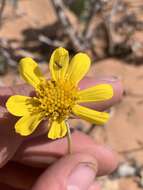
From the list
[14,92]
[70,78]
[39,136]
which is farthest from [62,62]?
[39,136]

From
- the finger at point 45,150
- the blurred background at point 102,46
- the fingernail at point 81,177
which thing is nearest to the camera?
the fingernail at point 81,177

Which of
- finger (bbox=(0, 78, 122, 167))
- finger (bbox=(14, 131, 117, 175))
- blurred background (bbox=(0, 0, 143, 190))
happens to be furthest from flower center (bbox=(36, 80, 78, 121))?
blurred background (bbox=(0, 0, 143, 190))

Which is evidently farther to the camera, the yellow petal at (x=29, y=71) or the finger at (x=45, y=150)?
the finger at (x=45, y=150)

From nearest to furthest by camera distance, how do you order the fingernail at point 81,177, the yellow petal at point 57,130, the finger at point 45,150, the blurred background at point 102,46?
the yellow petal at point 57,130 < the fingernail at point 81,177 < the finger at point 45,150 < the blurred background at point 102,46

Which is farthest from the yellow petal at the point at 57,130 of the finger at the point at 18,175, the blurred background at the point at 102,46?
the blurred background at the point at 102,46

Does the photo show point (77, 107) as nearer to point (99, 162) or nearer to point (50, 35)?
point (99, 162)

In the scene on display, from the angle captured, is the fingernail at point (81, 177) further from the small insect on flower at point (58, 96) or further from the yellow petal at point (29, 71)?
the yellow petal at point (29, 71)

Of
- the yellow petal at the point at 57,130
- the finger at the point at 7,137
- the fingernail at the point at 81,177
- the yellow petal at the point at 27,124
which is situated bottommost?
the fingernail at the point at 81,177
